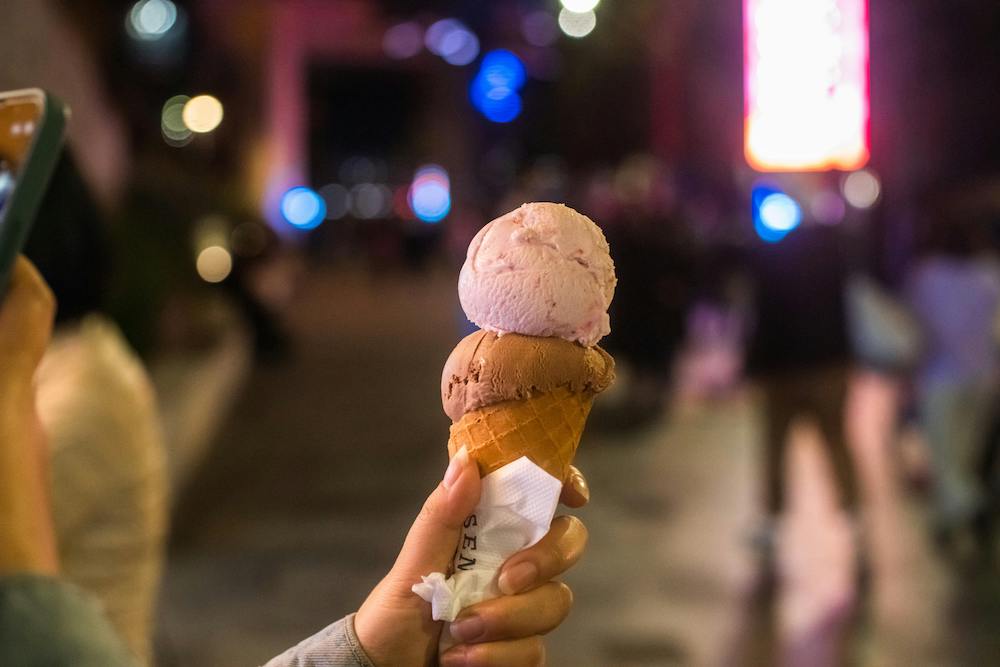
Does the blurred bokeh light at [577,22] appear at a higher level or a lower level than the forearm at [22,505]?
higher

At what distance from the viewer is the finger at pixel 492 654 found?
1321 millimetres

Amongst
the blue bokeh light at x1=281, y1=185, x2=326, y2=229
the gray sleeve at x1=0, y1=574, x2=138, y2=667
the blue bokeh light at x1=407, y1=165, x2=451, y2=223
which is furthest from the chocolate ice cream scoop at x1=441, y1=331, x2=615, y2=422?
the blue bokeh light at x1=281, y1=185, x2=326, y2=229

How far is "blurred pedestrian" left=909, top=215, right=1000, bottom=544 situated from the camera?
6266 mm

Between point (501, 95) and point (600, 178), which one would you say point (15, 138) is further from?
point (501, 95)

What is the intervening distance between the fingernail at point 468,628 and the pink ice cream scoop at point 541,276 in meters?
0.37

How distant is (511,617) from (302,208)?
91.5 ft

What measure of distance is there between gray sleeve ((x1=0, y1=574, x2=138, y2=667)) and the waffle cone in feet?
1.54

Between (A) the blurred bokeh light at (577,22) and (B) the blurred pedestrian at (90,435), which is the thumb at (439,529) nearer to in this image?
(B) the blurred pedestrian at (90,435)

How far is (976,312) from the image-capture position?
6.27 m

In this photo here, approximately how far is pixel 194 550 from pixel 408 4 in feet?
53.8

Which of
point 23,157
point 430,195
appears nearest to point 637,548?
point 23,157

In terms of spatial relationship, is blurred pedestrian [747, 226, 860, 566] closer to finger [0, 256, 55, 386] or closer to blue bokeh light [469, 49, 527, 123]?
finger [0, 256, 55, 386]

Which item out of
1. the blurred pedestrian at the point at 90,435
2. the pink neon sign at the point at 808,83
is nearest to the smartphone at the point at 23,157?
the blurred pedestrian at the point at 90,435

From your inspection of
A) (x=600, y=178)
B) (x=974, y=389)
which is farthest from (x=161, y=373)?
(x=974, y=389)
